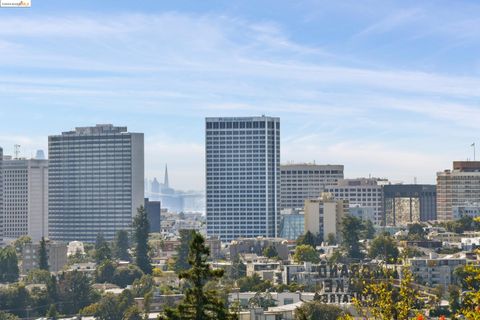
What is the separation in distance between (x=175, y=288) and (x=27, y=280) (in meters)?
24.6

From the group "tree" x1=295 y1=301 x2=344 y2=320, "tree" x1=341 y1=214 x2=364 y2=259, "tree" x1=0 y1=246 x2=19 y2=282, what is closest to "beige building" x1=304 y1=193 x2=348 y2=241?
"tree" x1=341 y1=214 x2=364 y2=259

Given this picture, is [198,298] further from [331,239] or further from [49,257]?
[331,239]

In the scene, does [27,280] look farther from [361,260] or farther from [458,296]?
[458,296]

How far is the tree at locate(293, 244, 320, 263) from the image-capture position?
494ft

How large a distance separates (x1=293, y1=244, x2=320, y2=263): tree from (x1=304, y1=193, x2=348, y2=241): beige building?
114 ft

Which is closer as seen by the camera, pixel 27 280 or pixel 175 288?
pixel 175 288

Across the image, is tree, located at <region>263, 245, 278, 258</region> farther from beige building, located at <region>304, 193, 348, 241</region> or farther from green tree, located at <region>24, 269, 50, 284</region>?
green tree, located at <region>24, 269, 50, 284</region>

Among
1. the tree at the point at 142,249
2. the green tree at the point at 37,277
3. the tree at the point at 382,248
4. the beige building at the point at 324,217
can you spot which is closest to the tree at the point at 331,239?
the beige building at the point at 324,217

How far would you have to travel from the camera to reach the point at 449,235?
178 meters

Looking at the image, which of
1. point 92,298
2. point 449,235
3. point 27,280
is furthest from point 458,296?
point 449,235

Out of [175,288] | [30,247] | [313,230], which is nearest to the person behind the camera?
[175,288]

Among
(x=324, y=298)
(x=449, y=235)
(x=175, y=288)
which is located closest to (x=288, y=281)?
(x=175, y=288)

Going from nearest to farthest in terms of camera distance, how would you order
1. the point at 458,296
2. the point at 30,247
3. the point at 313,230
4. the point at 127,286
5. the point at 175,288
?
the point at 458,296 → the point at 175,288 → the point at 127,286 → the point at 30,247 → the point at 313,230

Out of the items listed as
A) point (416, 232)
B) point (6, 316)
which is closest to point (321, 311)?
point (6, 316)
